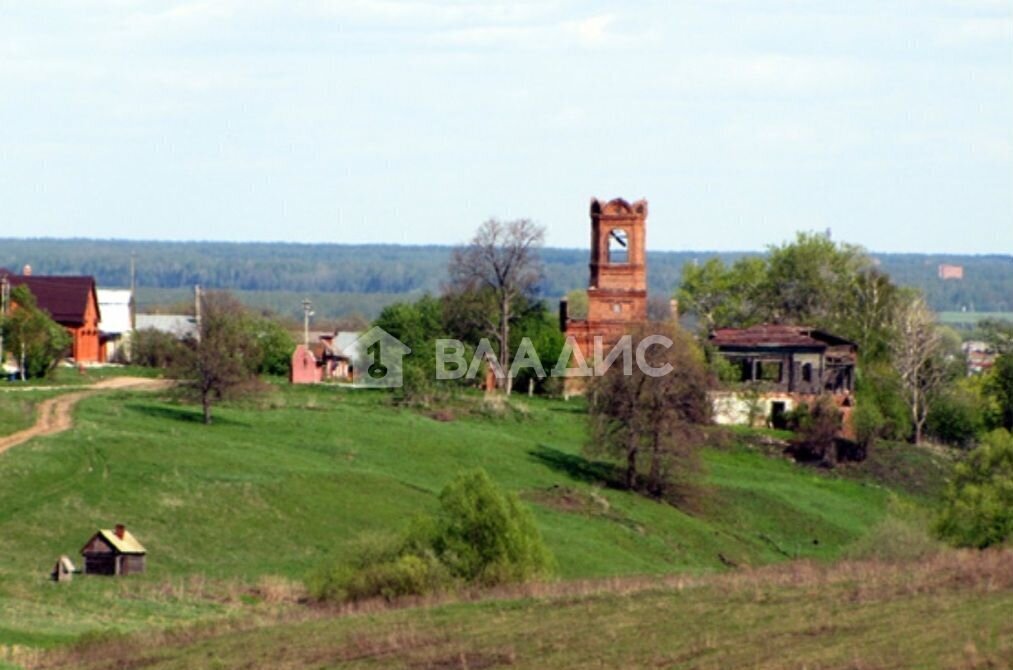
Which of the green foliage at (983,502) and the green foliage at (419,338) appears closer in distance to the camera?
the green foliage at (983,502)

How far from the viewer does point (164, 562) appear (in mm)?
44250

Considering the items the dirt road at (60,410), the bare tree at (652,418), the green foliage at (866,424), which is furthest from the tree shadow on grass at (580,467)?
the green foliage at (866,424)

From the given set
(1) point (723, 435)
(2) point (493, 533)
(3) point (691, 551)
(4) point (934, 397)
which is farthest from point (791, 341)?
(2) point (493, 533)

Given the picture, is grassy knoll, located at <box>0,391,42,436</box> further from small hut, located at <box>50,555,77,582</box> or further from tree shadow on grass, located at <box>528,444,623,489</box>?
tree shadow on grass, located at <box>528,444,623,489</box>

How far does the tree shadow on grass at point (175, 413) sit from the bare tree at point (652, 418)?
953cm

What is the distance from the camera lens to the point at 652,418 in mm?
61750

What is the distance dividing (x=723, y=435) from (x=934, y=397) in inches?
482

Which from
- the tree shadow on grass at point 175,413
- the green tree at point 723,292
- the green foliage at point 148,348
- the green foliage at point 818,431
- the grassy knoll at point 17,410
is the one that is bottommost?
the green foliage at point 818,431

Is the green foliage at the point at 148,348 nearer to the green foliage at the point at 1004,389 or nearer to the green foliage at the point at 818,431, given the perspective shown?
the green foliage at the point at 818,431

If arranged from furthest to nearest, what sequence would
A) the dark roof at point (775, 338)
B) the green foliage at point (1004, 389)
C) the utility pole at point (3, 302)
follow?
the dark roof at point (775, 338) < the green foliage at point (1004, 389) < the utility pole at point (3, 302)

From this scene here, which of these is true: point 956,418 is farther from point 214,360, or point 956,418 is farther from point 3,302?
point 3,302

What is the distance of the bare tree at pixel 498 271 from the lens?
3238 inches

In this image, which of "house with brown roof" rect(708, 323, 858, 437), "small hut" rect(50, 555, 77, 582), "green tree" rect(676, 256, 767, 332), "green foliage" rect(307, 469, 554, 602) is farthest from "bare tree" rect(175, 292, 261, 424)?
"green tree" rect(676, 256, 767, 332)

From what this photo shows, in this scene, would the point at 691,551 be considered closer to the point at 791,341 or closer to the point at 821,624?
the point at 821,624
